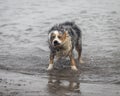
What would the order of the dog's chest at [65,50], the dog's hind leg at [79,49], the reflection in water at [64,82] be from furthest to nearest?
the dog's hind leg at [79,49], the dog's chest at [65,50], the reflection in water at [64,82]

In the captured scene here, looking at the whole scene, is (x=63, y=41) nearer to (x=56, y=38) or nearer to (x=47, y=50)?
(x=56, y=38)

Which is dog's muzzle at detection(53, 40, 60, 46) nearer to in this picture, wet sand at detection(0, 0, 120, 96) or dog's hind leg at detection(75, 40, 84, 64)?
wet sand at detection(0, 0, 120, 96)

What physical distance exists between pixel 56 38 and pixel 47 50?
3.34 metres

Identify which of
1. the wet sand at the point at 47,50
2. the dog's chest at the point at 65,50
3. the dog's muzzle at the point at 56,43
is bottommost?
the wet sand at the point at 47,50

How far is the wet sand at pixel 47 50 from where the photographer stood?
31.4ft

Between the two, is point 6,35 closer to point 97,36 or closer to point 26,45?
point 26,45

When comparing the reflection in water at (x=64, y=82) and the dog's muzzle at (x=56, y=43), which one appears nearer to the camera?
the reflection in water at (x=64, y=82)

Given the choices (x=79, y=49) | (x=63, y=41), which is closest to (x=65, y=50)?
(x=63, y=41)

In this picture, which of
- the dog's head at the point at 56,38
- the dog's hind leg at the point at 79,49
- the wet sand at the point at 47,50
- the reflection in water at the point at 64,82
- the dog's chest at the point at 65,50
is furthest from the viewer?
the dog's hind leg at the point at 79,49

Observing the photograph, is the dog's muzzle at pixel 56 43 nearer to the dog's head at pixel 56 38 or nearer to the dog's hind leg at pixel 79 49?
the dog's head at pixel 56 38

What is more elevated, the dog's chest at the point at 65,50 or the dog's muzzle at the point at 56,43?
the dog's muzzle at the point at 56,43

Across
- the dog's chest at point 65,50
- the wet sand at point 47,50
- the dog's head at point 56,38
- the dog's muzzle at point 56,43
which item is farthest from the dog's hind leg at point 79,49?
the dog's muzzle at point 56,43

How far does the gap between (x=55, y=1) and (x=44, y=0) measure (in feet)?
2.84

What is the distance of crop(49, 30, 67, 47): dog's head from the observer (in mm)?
10844
